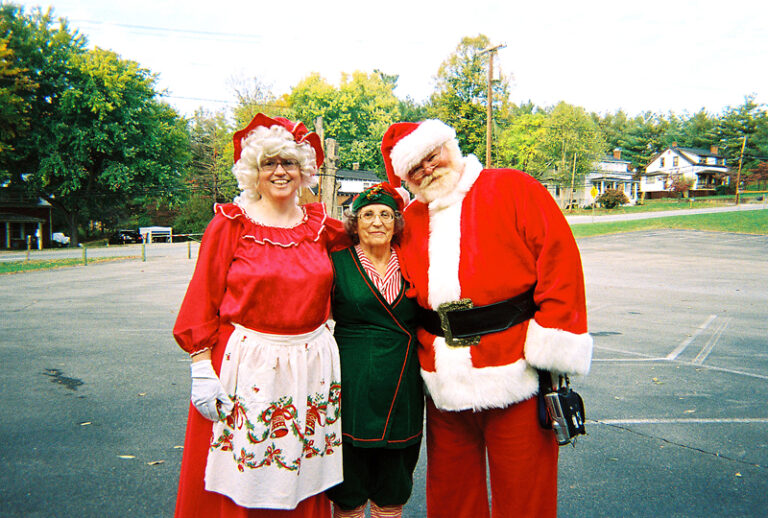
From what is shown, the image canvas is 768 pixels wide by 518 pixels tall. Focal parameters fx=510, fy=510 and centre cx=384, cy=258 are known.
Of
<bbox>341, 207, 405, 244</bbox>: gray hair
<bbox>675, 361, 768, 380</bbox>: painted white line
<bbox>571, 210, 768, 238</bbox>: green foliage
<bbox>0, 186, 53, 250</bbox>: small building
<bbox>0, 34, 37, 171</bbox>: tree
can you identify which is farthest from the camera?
<bbox>0, 186, 53, 250</bbox>: small building

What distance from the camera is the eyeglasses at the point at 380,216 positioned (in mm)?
2551

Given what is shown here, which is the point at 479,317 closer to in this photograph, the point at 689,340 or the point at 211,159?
the point at 689,340

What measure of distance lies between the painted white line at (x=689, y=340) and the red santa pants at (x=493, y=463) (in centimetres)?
499

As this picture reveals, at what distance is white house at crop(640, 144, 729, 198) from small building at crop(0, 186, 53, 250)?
59562 millimetres

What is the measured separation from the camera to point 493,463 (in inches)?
91.0

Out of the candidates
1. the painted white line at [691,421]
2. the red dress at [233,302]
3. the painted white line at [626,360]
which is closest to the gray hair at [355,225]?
the red dress at [233,302]

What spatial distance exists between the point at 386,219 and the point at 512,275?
683mm

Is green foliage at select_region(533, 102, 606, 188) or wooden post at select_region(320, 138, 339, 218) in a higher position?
green foliage at select_region(533, 102, 606, 188)

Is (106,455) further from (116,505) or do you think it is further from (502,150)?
(502,150)

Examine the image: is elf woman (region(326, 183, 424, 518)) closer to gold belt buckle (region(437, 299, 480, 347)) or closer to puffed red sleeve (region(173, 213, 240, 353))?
gold belt buckle (region(437, 299, 480, 347))

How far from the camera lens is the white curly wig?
2.47m

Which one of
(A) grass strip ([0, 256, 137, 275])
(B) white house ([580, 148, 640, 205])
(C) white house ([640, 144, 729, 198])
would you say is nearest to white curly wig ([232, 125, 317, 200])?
(A) grass strip ([0, 256, 137, 275])

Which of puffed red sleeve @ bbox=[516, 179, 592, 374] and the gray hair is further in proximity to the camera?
the gray hair

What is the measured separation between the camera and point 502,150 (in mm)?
45594
